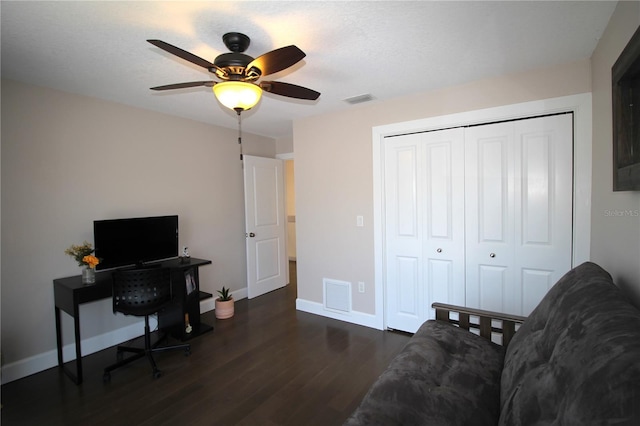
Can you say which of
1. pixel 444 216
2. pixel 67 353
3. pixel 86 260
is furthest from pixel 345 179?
pixel 67 353

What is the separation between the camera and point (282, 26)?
1819 millimetres

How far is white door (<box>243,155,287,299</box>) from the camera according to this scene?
A: 443 cm

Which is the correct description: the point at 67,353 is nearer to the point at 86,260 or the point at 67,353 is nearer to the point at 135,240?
the point at 86,260

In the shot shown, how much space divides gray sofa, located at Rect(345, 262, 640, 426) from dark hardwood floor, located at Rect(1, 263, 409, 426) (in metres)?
0.86

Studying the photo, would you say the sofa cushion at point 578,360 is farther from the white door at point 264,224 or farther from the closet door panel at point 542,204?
the white door at point 264,224

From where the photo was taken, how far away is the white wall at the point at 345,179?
9.57 feet

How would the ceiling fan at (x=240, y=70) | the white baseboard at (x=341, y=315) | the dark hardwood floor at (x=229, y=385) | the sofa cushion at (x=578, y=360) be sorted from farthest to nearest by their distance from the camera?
the white baseboard at (x=341, y=315) < the dark hardwood floor at (x=229, y=385) < the ceiling fan at (x=240, y=70) < the sofa cushion at (x=578, y=360)

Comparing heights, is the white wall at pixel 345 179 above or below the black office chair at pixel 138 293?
above

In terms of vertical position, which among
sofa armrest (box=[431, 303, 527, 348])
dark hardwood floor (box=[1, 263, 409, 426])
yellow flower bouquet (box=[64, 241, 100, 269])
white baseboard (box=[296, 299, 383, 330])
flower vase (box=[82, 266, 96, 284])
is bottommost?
dark hardwood floor (box=[1, 263, 409, 426])

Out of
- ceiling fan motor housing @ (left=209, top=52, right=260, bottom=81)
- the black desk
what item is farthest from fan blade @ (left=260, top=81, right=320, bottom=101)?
the black desk

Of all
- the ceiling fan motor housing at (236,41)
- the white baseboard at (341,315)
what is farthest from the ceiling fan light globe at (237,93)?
the white baseboard at (341,315)

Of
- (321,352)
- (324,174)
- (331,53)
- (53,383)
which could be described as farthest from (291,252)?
(331,53)

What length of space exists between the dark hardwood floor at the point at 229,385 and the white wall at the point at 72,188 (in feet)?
1.46

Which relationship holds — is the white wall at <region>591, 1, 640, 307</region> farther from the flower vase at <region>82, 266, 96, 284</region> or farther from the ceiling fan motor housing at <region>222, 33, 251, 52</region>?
the flower vase at <region>82, 266, 96, 284</region>
